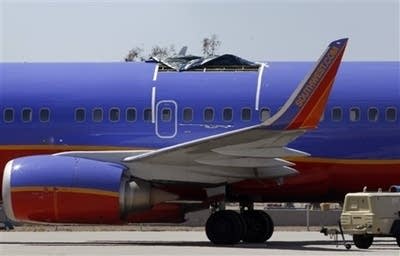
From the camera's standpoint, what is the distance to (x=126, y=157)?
27406mm

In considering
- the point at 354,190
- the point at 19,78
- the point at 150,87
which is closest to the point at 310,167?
the point at 354,190

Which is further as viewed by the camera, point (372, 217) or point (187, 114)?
point (187, 114)

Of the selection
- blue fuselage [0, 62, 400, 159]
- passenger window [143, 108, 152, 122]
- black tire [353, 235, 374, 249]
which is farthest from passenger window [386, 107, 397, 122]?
passenger window [143, 108, 152, 122]

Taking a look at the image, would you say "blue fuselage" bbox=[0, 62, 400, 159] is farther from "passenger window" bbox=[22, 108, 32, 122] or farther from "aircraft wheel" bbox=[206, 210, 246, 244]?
"aircraft wheel" bbox=[206, 210, 246, 244]

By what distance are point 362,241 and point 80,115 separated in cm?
710

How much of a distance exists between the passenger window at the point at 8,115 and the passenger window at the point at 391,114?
8644 millimetres

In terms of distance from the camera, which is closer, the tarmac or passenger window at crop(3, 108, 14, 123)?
the tarmac

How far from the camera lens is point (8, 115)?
28.4m

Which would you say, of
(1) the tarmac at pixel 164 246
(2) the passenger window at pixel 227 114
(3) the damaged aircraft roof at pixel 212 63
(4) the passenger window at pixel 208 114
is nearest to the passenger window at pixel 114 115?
(3) the damaged aircraft roof at pixel 212 63

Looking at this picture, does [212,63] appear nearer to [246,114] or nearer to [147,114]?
[246,114]

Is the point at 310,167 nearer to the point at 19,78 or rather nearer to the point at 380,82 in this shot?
the point at 380,82

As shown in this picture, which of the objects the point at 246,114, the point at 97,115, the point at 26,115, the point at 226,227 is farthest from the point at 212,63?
the point at 26,115

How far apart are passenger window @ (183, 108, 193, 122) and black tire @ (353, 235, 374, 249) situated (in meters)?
4.71

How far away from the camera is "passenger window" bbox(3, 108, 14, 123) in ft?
93.0
